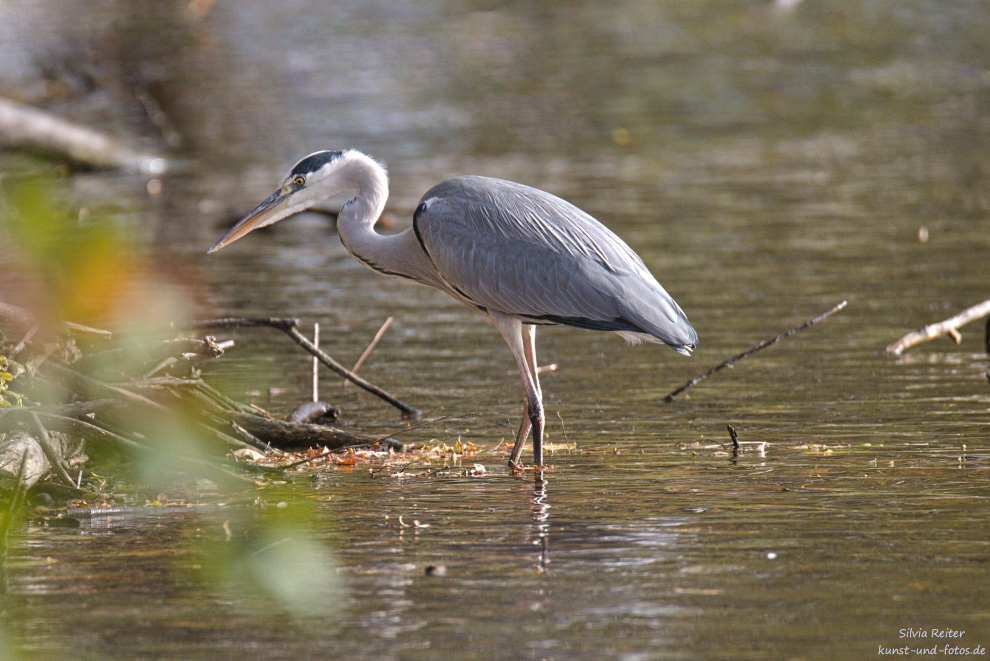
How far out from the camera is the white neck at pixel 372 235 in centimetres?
738

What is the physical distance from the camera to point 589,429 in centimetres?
753

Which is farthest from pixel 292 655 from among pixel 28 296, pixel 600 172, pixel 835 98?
pixel 835 98

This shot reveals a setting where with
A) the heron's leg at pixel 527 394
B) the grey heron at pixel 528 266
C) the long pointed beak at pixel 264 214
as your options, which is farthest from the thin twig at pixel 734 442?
the long pointed beak at pixel 264 214

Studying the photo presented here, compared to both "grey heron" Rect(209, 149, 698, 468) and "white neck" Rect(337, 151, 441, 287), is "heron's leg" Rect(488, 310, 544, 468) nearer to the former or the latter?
"grey heron" Rect(209, 149, 698, 468)

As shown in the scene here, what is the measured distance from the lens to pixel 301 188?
747 centimetres

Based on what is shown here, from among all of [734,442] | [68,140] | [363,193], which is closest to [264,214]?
[363,193]

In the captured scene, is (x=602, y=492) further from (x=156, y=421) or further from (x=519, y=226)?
(x=156, y=421)

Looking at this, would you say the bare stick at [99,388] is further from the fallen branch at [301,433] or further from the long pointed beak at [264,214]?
the long pointed beak at [264,214]

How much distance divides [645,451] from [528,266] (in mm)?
1095

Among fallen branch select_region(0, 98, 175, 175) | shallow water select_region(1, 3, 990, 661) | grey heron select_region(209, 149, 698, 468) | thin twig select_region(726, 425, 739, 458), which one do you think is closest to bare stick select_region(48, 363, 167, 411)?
shallow water select_region(1, 3, 990, 661)

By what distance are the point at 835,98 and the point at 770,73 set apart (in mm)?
2169

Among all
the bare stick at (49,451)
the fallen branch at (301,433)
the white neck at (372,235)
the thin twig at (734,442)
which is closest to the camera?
the bare stick at (49,451)

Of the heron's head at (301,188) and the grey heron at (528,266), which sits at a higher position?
the heron's head at (301,188)

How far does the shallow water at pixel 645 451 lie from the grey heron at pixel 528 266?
2.10 ft
